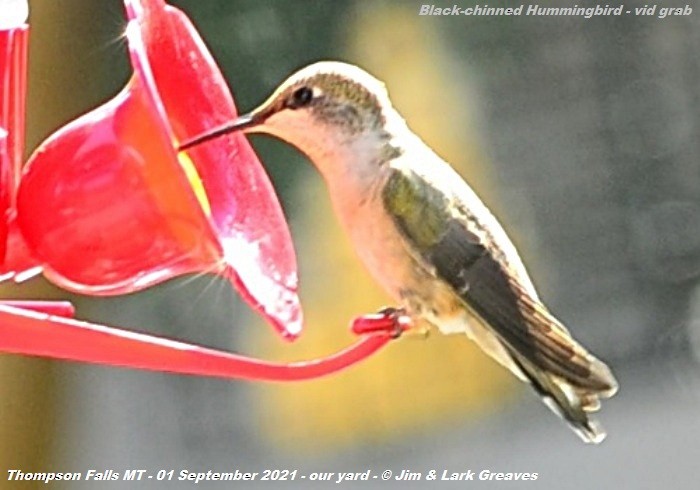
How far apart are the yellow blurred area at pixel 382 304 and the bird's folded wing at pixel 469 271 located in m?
0.45

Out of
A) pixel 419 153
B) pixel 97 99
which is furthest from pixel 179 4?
pixel 419 153

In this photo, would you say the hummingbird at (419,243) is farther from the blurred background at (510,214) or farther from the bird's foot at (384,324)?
the blurred background at (510,214)

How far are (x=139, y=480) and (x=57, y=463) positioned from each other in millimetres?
129

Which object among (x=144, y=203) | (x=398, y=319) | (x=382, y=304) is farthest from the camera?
(x=382, y=304)

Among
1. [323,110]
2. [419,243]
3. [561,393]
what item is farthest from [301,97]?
[561,393]

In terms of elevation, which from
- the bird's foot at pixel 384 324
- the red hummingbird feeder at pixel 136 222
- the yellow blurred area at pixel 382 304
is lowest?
the yellow blurred area at pixel 382 304

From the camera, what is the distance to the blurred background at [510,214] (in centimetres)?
140

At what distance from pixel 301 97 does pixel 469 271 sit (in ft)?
0.65

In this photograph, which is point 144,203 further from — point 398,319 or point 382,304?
point 382,304

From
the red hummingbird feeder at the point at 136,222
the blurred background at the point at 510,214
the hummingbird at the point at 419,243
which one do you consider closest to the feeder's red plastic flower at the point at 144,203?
the red hummingbird feeder at the point at 136,222

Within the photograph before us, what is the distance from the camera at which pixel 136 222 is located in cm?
74

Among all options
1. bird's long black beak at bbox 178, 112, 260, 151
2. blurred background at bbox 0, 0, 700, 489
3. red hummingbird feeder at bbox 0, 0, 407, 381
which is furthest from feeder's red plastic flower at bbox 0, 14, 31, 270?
blurred background at bbox 0, 0, 700, 489

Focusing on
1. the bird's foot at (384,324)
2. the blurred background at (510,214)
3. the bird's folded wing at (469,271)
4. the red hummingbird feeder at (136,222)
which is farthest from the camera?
the blurred background at (510,214)

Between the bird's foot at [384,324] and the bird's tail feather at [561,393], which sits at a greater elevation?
the bird's foot at [384,324]
